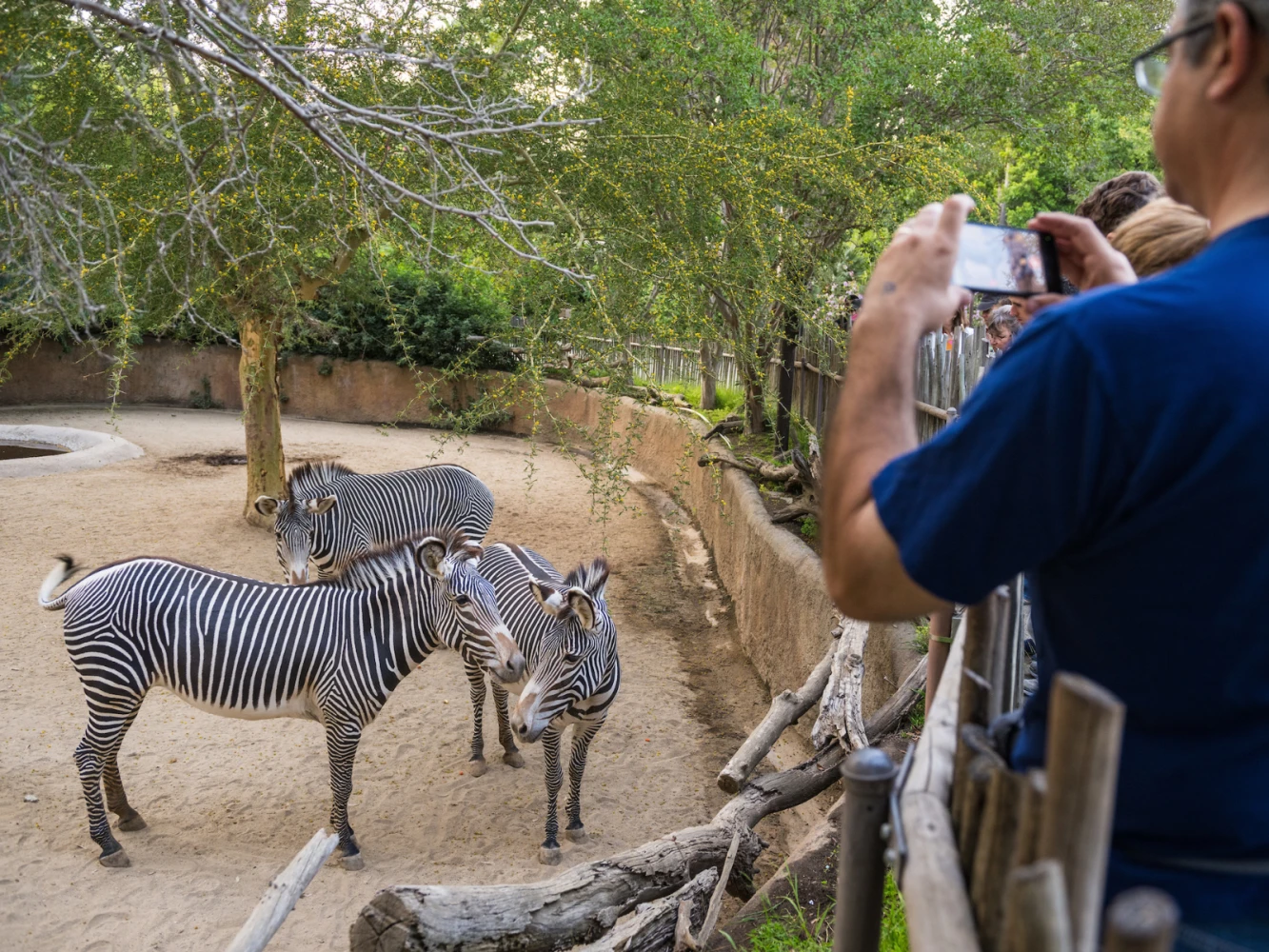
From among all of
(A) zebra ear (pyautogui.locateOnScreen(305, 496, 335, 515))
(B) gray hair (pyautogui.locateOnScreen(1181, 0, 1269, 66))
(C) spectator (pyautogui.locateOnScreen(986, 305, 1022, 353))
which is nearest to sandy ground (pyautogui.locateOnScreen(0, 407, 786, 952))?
(A) zebra ear (pyautogui.locateOnScreen(305, 496, 335, 515))

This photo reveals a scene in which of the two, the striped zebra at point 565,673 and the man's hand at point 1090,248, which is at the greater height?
the man's hand at point 1090,248

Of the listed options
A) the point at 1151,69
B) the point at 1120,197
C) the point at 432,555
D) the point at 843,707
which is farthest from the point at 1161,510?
the point at 432,555

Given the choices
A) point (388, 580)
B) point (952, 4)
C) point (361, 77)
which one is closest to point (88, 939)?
point (388, 580)

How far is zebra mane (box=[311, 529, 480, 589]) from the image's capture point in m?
5.39

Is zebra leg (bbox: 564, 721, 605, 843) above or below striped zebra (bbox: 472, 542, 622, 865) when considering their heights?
below

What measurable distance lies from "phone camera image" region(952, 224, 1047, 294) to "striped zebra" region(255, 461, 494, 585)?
6793mm

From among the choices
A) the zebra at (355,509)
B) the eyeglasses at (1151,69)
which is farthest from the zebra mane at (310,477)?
the eyeglasses at (1151,69)

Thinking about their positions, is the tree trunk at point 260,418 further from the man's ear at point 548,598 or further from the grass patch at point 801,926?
the grass patch at point 801,926

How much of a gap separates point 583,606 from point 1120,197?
2.92 m

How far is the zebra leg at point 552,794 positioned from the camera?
4.96 meters

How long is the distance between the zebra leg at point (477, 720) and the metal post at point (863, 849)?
14.9 ft

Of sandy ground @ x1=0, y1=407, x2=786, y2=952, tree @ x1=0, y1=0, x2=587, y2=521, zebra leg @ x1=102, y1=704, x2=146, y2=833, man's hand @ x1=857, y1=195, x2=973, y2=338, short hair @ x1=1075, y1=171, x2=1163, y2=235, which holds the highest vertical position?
tree @ x1=0, y1=0, x2=587, y2=521

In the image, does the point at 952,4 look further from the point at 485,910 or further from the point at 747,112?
the point at 485,910

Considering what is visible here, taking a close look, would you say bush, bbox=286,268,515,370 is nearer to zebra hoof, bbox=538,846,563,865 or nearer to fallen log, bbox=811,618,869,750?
zebra hoof, bbox=538,846,563,865
